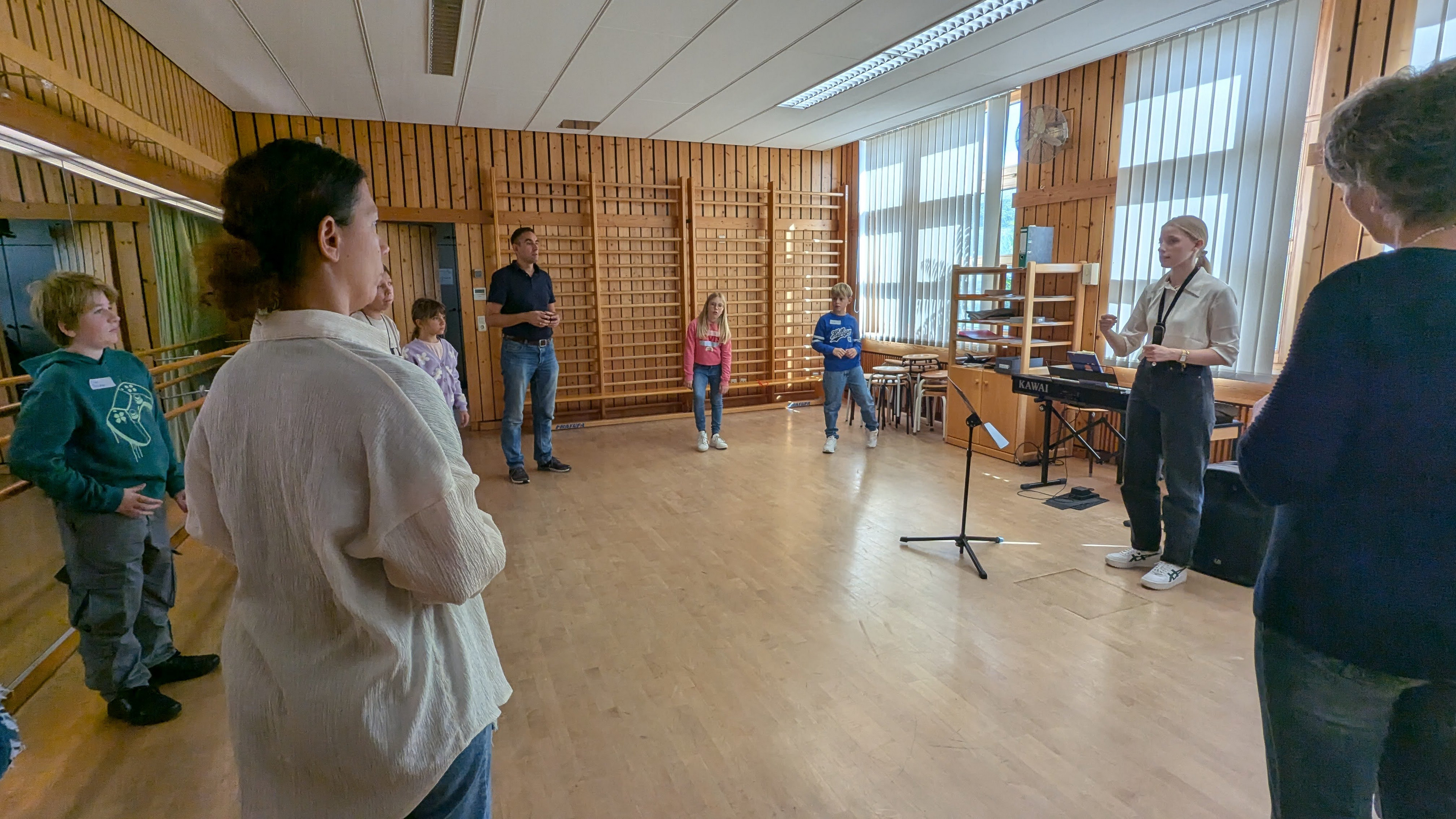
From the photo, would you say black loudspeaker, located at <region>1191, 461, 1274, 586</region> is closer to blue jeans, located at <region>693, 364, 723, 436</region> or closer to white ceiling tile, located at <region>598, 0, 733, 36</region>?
white ceiling tile, located at <region>598, 0, 733, 36</region>

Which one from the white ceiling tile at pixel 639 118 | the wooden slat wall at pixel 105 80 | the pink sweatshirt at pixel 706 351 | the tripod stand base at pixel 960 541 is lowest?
the tripod stand base at pixel 960 541

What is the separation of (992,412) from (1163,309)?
2663 mm

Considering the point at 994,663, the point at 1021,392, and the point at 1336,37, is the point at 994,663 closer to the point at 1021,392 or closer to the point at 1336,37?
the point at 1021,392

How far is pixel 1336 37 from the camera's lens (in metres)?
3.94

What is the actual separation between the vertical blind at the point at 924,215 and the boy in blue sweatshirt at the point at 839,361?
1.07 meters

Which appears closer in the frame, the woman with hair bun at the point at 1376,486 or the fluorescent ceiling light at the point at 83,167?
the woman with hair bun at the point at 1376,486

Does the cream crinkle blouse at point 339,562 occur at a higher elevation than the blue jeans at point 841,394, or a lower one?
higher

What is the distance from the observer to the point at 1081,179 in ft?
18.3

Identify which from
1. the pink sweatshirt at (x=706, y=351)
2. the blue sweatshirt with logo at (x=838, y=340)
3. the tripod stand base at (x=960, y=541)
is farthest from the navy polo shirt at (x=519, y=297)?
the tripod stand base at (x=960, y=541)

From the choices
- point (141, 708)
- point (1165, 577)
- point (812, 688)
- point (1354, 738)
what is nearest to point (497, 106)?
point (141, 708)

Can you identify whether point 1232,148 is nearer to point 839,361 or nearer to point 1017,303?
point 1017,303

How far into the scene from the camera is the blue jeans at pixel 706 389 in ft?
20.5

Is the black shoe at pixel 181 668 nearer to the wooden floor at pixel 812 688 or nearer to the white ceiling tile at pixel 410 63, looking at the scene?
the wooden floor at pixel 812 688

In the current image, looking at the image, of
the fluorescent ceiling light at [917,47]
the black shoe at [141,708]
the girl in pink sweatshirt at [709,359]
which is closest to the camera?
the black shoe at [141,708]
